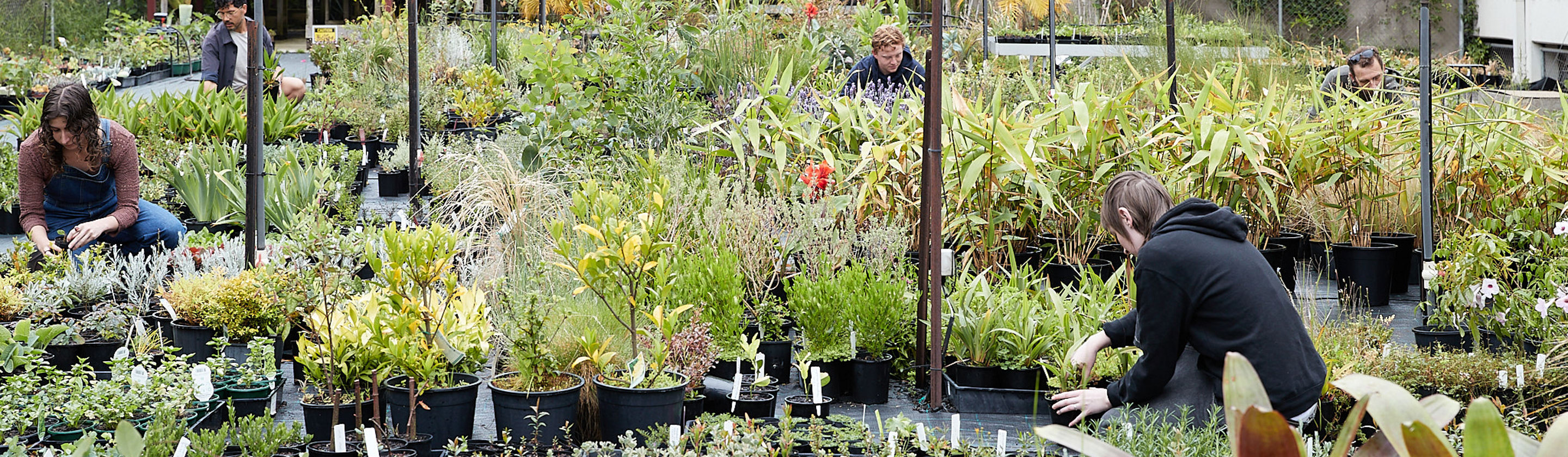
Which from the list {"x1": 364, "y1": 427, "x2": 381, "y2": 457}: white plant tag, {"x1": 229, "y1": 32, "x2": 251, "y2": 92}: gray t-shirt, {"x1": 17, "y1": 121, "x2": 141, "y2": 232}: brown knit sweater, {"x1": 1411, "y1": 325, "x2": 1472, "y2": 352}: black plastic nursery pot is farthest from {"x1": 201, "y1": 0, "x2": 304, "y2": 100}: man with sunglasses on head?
{"x1": 1411, "y1": 325, "x2": 1472, "y2": 352}: black plastic nursery pot

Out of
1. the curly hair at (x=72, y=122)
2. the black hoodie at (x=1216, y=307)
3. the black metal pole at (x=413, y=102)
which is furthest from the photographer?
the black metal pole at (x=413, y=102)

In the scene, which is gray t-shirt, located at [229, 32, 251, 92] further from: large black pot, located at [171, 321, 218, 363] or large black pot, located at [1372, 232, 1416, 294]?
large black pot, located at [1372, 232, 1416, 294]

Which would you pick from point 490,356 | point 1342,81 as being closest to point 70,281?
point 490,356

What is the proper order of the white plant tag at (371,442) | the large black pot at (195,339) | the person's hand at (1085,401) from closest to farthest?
the white plant tag at (371,442) → the person's hand at (1085,401) → the large black pot at (195,339)

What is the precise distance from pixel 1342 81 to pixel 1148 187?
4184mm

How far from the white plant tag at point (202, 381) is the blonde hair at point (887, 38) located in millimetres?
3907

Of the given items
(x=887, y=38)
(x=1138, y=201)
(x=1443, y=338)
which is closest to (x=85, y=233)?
(x=1138, y=201)

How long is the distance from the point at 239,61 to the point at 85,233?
303 centimetres

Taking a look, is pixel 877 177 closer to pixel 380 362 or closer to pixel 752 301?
pixel 752 301

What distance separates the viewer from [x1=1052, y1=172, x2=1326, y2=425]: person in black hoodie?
103 inches

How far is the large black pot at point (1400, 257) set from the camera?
469 centimetres

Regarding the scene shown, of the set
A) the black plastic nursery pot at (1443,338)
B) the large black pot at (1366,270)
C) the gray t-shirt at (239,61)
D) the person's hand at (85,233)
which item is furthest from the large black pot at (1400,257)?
the gray t-shirt at (239,61)

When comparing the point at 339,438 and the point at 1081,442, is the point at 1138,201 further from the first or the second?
the point at 339,438

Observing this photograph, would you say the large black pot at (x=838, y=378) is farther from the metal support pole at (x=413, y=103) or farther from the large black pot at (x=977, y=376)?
the metal support pole at (x=413, y=103)
